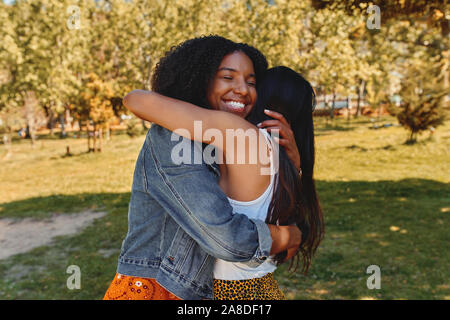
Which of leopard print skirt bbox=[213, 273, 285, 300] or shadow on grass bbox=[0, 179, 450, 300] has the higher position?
leopard print skirt bbox=[213, 273, 285, 300]

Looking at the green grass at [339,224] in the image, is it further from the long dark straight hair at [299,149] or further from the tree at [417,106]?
the long dark straight hair at [299,149]

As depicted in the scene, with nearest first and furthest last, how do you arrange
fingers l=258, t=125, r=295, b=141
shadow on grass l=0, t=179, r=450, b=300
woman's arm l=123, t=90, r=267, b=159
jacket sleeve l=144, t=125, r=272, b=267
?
jacket sleeve l=144, t=125, r=272, b=267 < woman's arm l=123, t=90, r=267, b=159 < fingers l=258, t=125, r=295, b=141 < shadow on grass l=0, t=179, r=450, b=300

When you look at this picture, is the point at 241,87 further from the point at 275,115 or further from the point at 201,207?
the point at 201,207

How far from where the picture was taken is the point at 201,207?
152 cm

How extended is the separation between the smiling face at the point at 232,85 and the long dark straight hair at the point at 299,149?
82 millimetres

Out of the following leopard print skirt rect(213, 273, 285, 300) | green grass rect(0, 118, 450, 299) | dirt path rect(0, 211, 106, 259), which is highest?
leopard print skirt rect(213, 273, 285, 300)

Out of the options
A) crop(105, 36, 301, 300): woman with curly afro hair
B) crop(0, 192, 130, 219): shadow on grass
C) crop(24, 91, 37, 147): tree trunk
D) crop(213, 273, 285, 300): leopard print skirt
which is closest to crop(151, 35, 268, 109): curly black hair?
crop(105, 36, 301, 300): woman with curly afro hair

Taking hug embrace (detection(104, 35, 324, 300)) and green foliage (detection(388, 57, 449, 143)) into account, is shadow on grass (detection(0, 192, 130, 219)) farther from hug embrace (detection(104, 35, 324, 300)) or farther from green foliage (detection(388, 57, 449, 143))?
green foliage (detection(388, 57, 449, 143))

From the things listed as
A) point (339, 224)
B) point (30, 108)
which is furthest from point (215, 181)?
point (30, 108)

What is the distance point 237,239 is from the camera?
1.56 metres

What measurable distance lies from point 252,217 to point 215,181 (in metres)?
0.29

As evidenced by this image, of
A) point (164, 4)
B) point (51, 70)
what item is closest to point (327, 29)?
point (164, 4)

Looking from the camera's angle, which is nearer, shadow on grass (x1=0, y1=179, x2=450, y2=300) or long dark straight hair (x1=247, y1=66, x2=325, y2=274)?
long dark straight hair (x1=247, y1=66, x2=325, y2=274)

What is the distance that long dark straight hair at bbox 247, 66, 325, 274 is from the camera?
1822 mm
